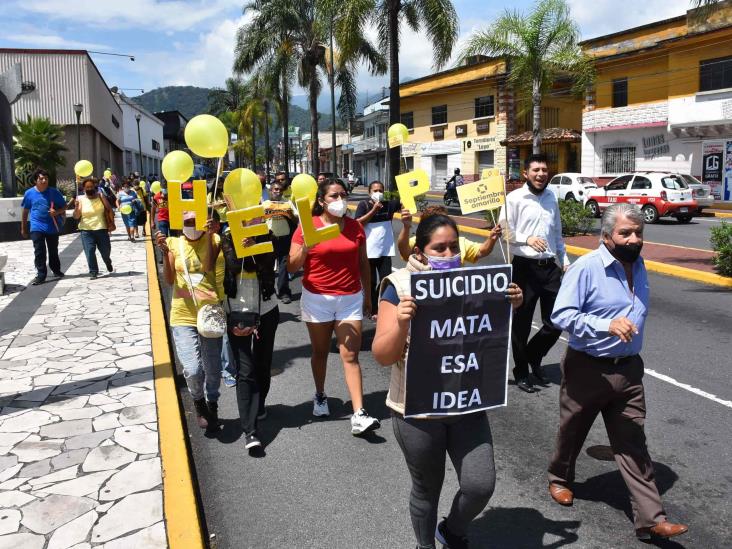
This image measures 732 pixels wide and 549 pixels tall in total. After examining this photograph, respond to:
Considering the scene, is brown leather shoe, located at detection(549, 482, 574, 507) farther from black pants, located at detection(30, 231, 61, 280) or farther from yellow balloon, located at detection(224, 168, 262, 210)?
black pants, located at detection(30, 231, 61, 280)

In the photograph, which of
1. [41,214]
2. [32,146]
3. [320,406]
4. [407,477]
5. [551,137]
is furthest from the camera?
[551,137]

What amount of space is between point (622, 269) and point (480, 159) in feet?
133

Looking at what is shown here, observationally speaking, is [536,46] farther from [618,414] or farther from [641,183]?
[618,414]

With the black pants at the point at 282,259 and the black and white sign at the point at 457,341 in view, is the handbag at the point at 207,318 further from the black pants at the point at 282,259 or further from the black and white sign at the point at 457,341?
the black pants at the point at 282,259

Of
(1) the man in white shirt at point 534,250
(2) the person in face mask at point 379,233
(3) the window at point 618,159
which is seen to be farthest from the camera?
(3) the window at point 618,159

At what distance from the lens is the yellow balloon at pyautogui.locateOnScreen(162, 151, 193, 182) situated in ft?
13.9

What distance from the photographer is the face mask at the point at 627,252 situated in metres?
3.23

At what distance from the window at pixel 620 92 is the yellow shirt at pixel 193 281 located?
29.3 m

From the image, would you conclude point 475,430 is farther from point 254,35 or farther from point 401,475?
point 254,35

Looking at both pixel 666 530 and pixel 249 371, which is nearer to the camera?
pixel 666 530

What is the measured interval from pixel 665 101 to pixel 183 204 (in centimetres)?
2851

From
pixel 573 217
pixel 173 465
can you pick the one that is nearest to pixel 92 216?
pixel 173 465

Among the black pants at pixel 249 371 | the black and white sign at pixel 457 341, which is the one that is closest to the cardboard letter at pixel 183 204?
the black pants at pixel 249 371

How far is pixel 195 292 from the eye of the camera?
14.5ft
